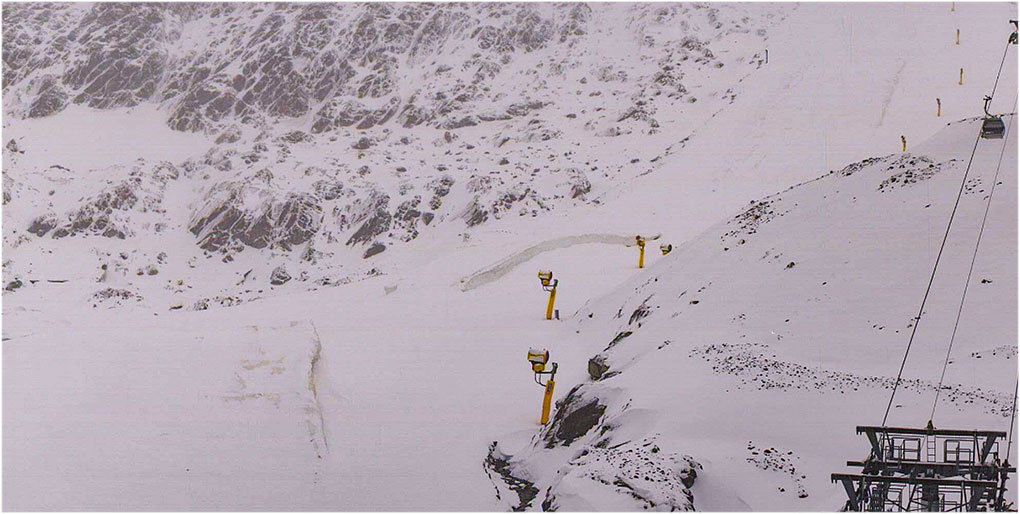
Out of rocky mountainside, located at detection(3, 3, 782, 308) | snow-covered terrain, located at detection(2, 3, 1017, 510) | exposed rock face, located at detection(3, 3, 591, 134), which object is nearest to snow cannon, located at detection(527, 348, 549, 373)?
snow-covered terrain, located at detection(2, 3, 1017, 510)

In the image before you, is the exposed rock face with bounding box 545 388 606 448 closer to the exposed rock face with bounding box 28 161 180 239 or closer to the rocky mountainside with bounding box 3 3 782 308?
the rocky mountainside with bounding box 3 3 782 308

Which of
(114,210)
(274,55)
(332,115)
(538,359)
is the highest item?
(274,55)

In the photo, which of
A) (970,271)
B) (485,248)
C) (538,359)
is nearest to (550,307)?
(538,359)

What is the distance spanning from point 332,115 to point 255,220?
16604 mm

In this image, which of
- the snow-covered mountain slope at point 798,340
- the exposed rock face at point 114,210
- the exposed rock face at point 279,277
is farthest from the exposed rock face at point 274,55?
the snow-covered mountain slope at point 798,340

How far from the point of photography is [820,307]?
17.9 meters

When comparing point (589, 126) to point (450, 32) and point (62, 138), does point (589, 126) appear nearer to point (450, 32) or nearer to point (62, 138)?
point (450, 32)

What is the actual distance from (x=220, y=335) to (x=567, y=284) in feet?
33.0

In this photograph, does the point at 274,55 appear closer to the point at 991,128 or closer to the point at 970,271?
the point at 991,128

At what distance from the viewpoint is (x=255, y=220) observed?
4822 centimetres

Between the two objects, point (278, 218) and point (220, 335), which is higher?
point (220, 335)

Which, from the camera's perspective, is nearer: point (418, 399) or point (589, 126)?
point (418, 399)

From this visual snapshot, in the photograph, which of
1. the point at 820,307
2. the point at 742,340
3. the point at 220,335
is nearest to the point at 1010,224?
the point at 820,307

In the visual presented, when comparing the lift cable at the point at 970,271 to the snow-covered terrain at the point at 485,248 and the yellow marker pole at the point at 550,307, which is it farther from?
the yellow marker pole at the point at 550,307
